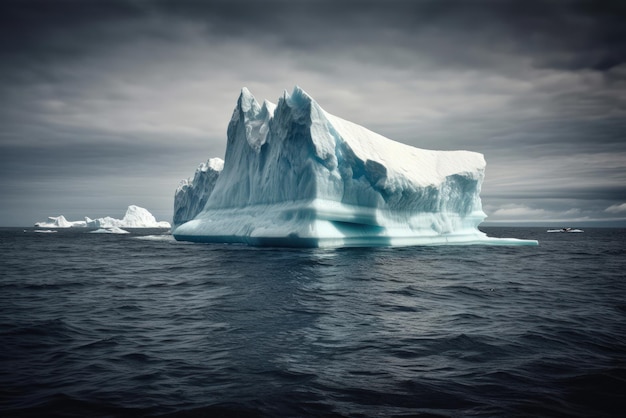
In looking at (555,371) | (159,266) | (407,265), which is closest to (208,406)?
(555,371)

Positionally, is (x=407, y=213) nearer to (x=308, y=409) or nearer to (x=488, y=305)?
(x=488, y=305)

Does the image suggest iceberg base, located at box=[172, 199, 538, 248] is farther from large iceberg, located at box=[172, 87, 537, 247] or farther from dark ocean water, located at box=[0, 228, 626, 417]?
dark ocean water, located at box=[0, 228, 626, 417]

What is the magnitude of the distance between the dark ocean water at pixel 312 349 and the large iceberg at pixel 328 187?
982 cm

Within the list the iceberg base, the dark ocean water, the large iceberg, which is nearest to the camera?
the dark ocean water

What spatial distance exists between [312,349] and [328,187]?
1480 cm

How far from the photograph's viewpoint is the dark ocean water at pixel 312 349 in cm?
347

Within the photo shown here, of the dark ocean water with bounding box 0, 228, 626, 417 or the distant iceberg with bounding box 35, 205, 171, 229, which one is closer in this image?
the dark ocean water with bounding box 0, 228, 626, 417

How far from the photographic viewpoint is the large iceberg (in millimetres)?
19328

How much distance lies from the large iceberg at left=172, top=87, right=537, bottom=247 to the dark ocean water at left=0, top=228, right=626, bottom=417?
387 inches

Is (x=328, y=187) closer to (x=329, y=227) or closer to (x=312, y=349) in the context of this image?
(x=329, y=227)

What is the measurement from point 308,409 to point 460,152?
2569 cm

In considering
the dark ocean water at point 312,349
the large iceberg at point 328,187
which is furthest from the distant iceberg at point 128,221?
the dark ocean water at point 312,349

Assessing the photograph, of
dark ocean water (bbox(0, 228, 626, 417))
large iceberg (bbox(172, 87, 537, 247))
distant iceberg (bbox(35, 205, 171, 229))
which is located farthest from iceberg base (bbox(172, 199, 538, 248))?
distant iceberg (bbox(35, 205, 171, 229))

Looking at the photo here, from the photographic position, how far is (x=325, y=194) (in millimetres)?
19297
